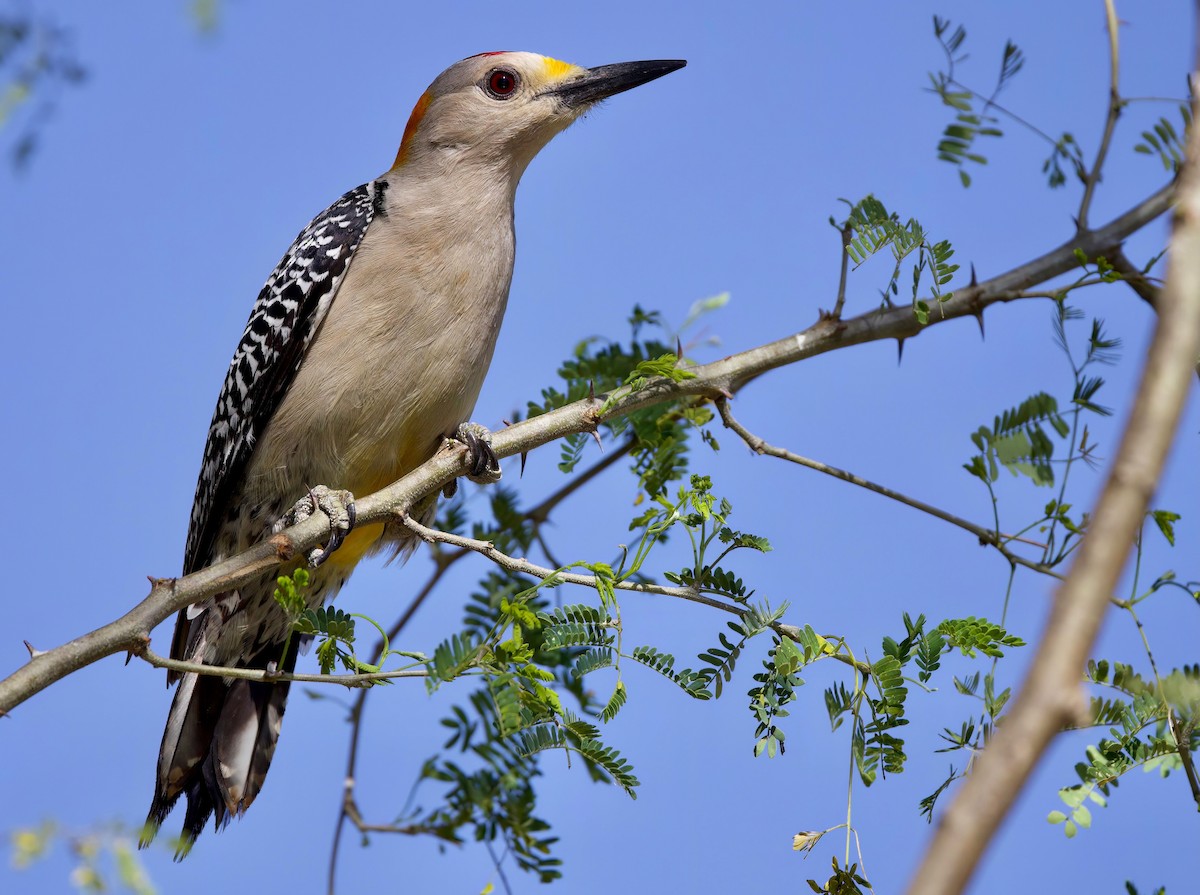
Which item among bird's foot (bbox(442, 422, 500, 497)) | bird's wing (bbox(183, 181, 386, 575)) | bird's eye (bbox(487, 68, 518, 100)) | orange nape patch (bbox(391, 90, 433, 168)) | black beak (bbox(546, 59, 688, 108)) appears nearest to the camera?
bird's foot (bbox(442, 422, 500, 497))

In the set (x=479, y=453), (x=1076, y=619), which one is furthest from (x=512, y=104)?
(x=1076, y=619)

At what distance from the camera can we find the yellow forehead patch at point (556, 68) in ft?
19.4

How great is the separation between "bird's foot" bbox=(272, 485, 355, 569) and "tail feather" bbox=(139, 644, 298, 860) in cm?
111

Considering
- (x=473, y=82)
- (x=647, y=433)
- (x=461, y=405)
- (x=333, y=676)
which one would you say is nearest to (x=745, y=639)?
(x=333, y=676)

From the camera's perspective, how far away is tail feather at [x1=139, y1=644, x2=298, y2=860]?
5.40 metres

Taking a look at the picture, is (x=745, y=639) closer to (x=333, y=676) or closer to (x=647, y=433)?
(x=333, y=676)

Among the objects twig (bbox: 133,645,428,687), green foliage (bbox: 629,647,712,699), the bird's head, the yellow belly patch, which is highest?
the bird's head

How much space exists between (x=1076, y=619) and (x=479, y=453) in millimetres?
4021

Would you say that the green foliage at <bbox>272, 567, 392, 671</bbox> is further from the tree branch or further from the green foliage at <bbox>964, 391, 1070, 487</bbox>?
the green foliage at <bbox>964, 391, 1070, 487</bbox>

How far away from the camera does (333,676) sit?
342 cm

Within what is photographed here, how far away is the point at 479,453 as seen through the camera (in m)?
4.95

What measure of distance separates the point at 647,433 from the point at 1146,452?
13.1ft

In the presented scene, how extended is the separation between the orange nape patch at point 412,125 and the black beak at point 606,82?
770 millimetres

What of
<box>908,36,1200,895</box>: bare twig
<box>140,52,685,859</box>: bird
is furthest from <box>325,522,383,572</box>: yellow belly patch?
<box>908,36,1200,895</box>: bare twig
